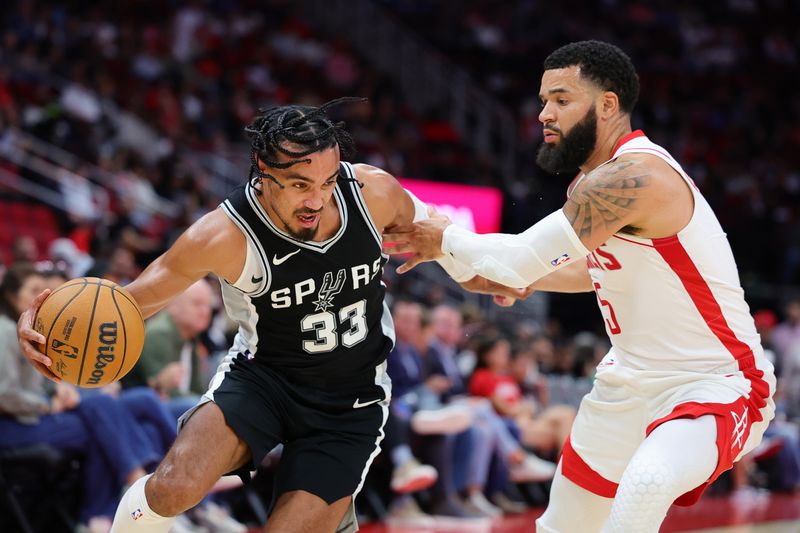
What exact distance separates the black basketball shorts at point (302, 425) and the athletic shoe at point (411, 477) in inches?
123

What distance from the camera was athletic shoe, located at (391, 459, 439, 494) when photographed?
7.25 m

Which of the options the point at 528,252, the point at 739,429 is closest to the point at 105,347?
the point at 528,252

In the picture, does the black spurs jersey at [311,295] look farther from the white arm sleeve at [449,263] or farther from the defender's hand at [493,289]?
the defender's hand at [493,289]

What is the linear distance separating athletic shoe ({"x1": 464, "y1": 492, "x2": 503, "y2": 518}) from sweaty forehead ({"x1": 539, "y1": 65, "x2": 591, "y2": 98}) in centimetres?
459

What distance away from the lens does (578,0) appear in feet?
69.8

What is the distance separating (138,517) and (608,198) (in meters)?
2.03

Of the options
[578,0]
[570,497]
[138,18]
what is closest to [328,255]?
[570,497]

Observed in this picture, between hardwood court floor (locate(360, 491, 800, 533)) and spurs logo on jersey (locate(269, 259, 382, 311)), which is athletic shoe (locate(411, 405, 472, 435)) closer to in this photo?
hardwood court floor (locate(360, 491, 800, 533))

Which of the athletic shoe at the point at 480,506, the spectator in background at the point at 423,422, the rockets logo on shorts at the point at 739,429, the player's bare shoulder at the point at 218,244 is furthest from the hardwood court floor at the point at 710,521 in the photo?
the rockets logo on shorts at the point at 739,429

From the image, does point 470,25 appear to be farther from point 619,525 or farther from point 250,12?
point 619,525

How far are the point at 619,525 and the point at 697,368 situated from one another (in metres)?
0.70

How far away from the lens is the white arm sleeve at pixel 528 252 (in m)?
3.77

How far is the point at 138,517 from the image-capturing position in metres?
3.65

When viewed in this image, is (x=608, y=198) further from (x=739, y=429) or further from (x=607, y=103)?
(x=739, y=429)
